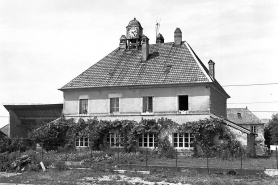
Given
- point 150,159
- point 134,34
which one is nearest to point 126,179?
point 150,159

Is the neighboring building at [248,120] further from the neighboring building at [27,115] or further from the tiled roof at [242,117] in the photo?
the neighboring building at [27,115]

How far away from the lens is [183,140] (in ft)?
86.1

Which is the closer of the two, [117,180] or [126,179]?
[117,180]

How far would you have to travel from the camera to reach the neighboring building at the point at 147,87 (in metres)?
26.5

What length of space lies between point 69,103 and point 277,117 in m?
56.4

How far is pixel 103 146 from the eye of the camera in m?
27.8

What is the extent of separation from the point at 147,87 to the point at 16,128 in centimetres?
1378

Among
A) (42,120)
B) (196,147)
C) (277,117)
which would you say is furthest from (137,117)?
(277,117)

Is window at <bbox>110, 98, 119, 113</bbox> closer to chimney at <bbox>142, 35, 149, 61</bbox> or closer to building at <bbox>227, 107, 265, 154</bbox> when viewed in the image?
chimney at <bbox>142, 35, 149, 61</bbox>

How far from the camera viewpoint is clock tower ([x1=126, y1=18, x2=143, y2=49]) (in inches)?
1273

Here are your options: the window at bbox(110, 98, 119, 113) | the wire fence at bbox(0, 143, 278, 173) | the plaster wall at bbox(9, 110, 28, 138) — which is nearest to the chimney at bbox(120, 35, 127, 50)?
the window at bbox(110, 98, 119, 113)

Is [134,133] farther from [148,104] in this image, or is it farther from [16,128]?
[16,128]

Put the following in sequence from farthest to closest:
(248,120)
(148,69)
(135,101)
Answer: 1. (248,120)
2. (148,69)
3. (135,101)

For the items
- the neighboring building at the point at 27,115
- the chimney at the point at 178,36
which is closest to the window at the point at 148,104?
the chimney at the point at 178,36
